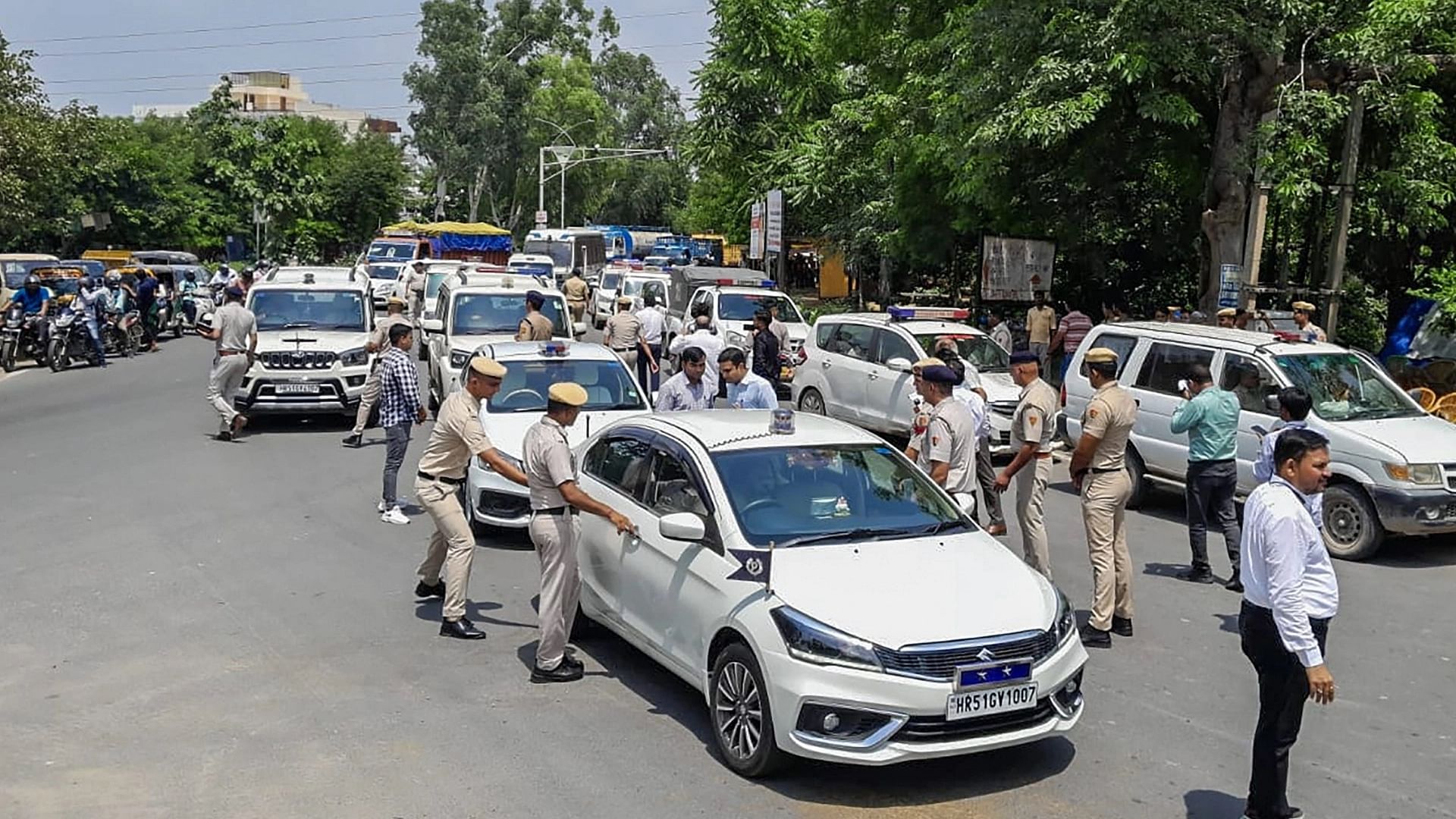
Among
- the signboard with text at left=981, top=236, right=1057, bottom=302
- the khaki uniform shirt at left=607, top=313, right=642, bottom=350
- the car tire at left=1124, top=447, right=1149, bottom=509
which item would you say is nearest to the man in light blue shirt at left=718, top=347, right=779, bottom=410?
the car tire at left=1124, top=447, right=1149, bottom=509

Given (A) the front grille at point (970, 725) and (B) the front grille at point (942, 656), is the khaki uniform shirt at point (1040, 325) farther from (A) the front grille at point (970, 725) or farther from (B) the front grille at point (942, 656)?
(B) the front grille at point (942, 656)

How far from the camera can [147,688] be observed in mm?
7195

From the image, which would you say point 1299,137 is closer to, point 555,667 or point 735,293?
point 735,293

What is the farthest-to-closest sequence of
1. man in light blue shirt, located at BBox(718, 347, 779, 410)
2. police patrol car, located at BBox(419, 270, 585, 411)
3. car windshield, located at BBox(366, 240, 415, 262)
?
car windshield, located at BBox(366, 240, 415, 262) → police patrol car, located at BBox(419, 270, 585, 411) → man in light blue shirt, located at BBox(718, 347, 779, 410)

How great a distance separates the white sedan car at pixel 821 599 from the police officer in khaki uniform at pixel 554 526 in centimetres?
26

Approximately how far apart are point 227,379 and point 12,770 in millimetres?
10686

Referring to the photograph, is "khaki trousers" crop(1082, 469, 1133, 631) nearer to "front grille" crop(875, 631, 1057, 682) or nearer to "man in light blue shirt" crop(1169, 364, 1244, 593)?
"man in light blue shirt" crop(1169, 364, 1244, 593)

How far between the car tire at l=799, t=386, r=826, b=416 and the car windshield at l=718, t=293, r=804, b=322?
5.88 metres

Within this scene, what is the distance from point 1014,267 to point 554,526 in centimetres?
1709

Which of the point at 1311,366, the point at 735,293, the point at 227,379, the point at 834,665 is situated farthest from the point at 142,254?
the point at 834,665

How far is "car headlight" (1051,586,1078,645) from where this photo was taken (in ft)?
19.7

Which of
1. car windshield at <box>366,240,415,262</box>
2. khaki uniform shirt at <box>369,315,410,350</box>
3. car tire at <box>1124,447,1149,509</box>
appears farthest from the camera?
car windshield at <box>366,240,415,262</box>

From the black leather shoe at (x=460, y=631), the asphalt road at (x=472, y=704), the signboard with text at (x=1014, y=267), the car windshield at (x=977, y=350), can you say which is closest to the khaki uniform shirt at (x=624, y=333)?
the car windshield at (x=977, y=350)

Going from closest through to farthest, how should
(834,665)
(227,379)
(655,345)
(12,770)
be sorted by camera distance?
(834,665)
(12,770)
(227,379)
(655,345)
